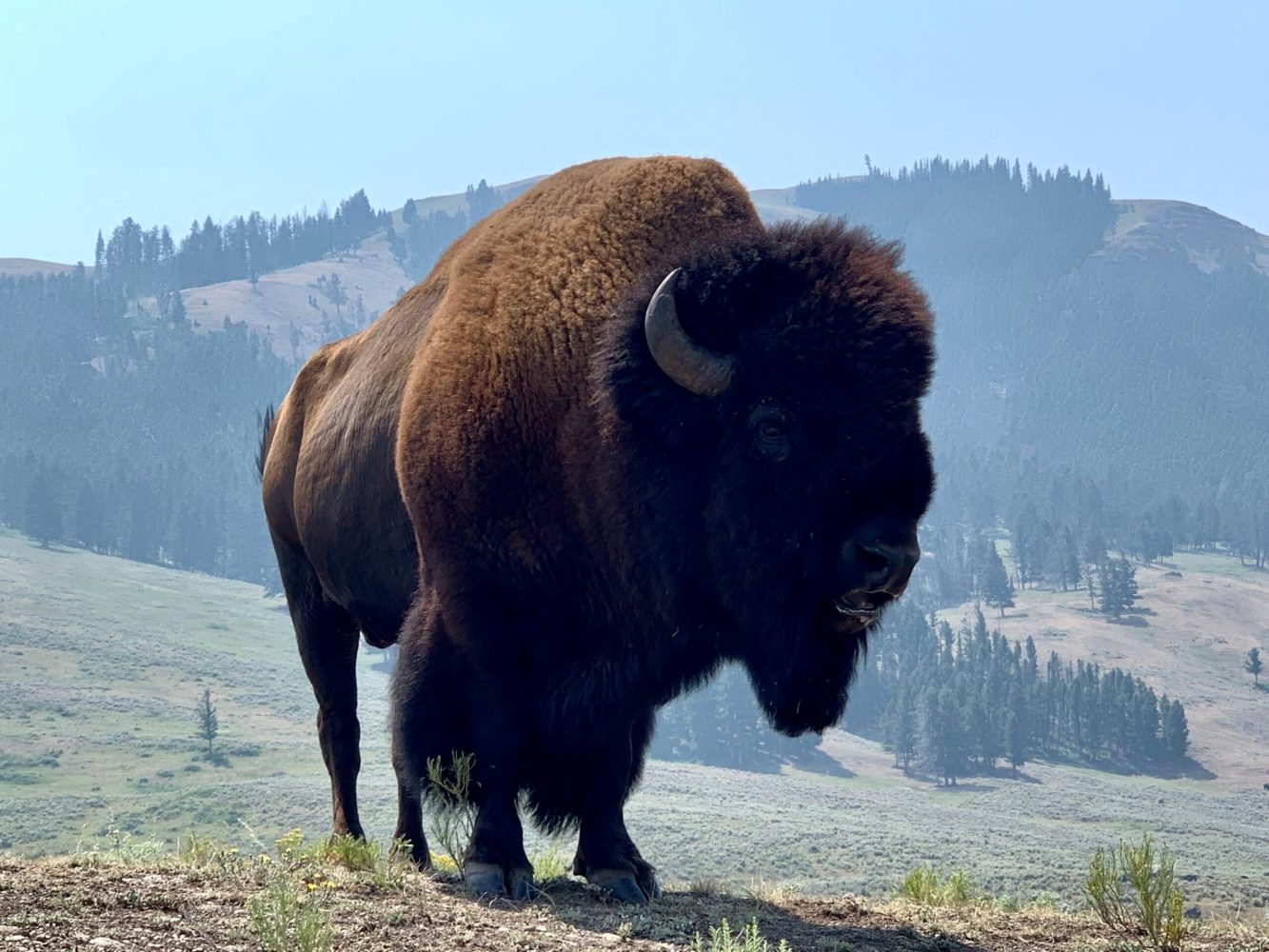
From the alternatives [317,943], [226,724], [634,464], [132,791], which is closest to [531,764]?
[634,464]

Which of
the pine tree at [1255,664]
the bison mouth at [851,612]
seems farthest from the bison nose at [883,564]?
the pine tree at [1255,664]

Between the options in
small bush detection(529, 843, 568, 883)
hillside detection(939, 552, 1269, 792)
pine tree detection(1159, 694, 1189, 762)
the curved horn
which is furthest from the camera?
hillside detection(939, 552, 1269, 792)

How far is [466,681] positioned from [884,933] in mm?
2042

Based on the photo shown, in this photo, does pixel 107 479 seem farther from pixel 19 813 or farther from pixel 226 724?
pixel 19 813

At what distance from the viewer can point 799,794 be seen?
106000mm

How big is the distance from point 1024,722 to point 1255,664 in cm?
→ 4739

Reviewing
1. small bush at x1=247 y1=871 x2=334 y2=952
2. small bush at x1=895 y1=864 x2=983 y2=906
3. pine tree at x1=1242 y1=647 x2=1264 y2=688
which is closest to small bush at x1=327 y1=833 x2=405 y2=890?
small bush at x1=247 y1=871 x2=334 y2=952

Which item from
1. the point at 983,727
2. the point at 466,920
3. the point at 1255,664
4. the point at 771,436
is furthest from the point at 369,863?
the point at 1255,664

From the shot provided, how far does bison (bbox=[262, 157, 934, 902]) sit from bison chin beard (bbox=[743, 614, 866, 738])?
0.04ft

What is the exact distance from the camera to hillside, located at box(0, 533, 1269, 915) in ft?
153

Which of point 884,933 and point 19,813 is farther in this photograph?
point 19,813

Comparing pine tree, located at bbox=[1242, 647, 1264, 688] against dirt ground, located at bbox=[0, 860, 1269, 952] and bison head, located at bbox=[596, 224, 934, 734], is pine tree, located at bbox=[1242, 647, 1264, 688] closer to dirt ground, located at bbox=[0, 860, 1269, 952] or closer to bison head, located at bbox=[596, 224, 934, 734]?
dirt ground, located at bbox=[0, 860, 1269, 952]

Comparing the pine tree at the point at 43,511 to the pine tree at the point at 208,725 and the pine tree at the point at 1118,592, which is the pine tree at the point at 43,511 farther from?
the pine tree at the point at 1118,592

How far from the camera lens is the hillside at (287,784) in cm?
4662
